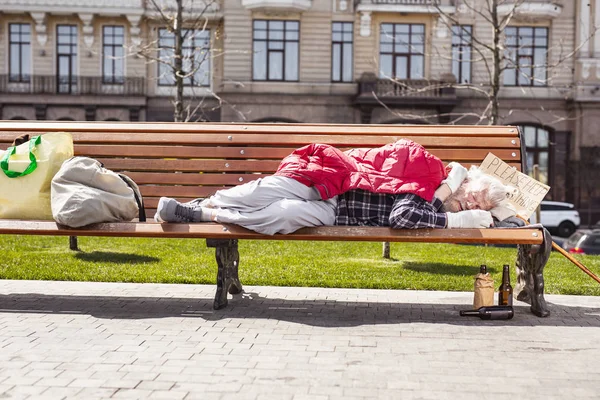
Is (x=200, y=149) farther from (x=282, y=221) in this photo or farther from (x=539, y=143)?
(x=539, y=143)

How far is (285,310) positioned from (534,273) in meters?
1.91

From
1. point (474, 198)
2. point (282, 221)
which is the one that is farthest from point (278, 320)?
point (474, 198)

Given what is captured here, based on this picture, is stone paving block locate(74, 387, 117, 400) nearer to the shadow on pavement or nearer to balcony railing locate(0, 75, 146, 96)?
the shadow on pavement

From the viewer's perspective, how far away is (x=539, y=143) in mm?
35312

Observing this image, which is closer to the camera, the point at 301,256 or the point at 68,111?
the point at 301,256

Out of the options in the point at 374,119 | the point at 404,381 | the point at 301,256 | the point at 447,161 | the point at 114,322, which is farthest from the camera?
the point at 374,119

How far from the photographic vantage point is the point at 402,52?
34.3 meters

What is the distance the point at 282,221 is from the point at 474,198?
144 centimetres

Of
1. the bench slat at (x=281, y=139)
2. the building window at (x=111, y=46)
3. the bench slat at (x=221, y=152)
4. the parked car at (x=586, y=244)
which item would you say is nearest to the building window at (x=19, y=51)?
the building window at (x=111, y=46)

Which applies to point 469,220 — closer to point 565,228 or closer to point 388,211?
point 388,211

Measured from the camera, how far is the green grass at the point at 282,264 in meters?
7.99

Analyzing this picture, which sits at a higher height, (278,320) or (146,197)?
(146,197)

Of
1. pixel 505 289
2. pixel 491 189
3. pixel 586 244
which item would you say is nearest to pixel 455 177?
pixel 491 189

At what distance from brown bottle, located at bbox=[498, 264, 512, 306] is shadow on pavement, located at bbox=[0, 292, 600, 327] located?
0.15 meters
